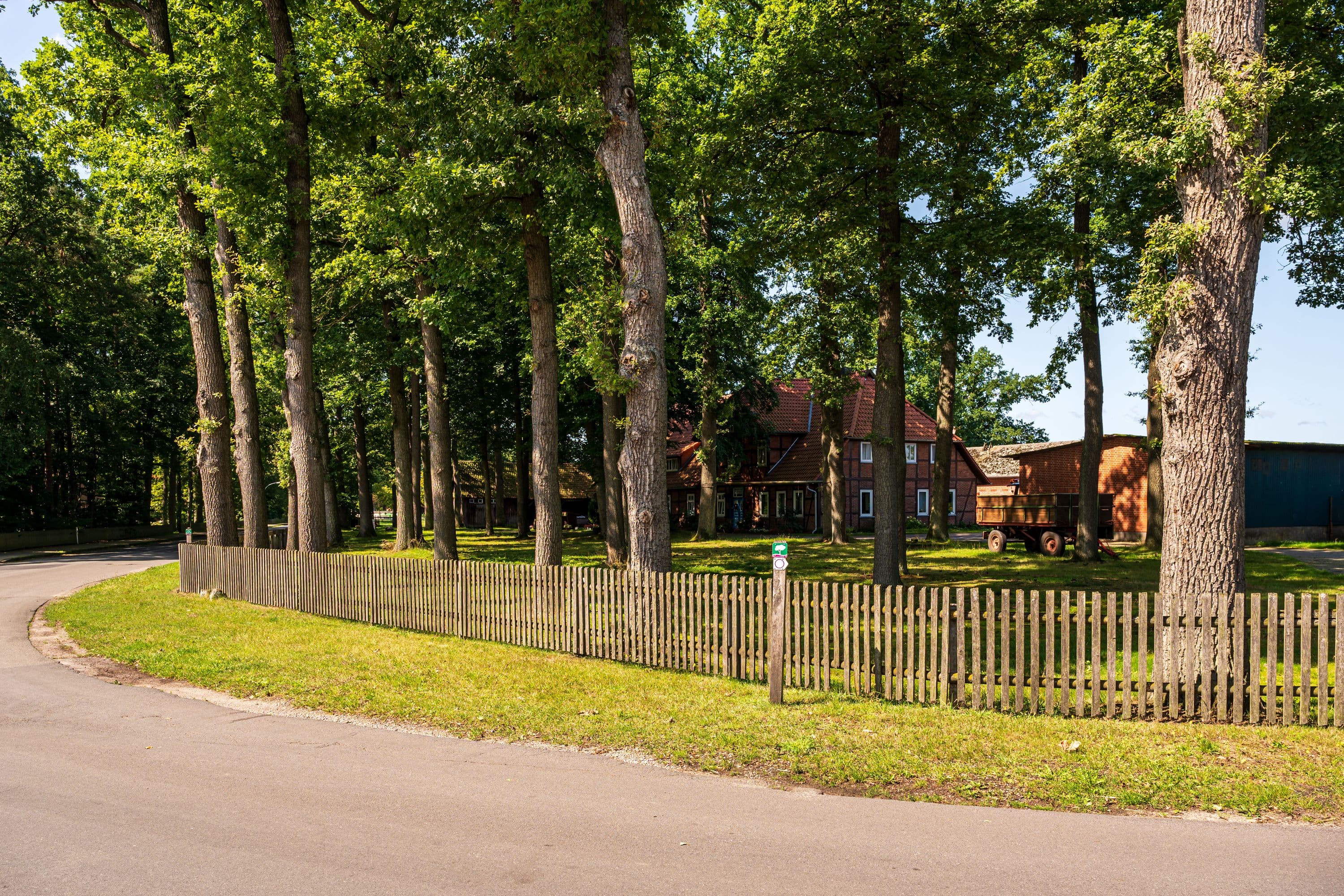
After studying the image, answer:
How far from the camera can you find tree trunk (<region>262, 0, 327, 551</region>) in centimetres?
1939

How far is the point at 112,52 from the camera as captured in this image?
20.8 m

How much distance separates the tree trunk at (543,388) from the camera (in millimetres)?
15867

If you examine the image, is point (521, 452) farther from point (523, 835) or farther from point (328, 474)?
point (523, 835)

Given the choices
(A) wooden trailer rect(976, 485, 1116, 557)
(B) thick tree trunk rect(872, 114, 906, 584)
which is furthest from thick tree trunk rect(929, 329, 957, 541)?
(B) thick tree trunk rect(872, 114, 906, 584)

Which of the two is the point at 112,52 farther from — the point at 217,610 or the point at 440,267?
the point at 217,610

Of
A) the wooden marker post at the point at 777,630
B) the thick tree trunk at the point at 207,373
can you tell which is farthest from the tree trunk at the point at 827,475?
the wooden marker post at the point at 777,630

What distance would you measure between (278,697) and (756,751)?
5794mm

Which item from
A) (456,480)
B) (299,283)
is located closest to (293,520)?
(299,283)

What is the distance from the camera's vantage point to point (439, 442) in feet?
76.0

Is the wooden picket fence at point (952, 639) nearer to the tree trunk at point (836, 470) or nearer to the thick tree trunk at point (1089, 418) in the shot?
Result: the thick tree trunk at point (1089, 418)

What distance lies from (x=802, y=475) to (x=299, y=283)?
3536 cm

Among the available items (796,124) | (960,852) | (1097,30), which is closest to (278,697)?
(960,852)

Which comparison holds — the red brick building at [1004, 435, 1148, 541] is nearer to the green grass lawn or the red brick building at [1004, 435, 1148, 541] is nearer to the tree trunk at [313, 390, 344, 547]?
the green grass lawn

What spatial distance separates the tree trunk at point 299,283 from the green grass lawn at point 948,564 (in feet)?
15.3
